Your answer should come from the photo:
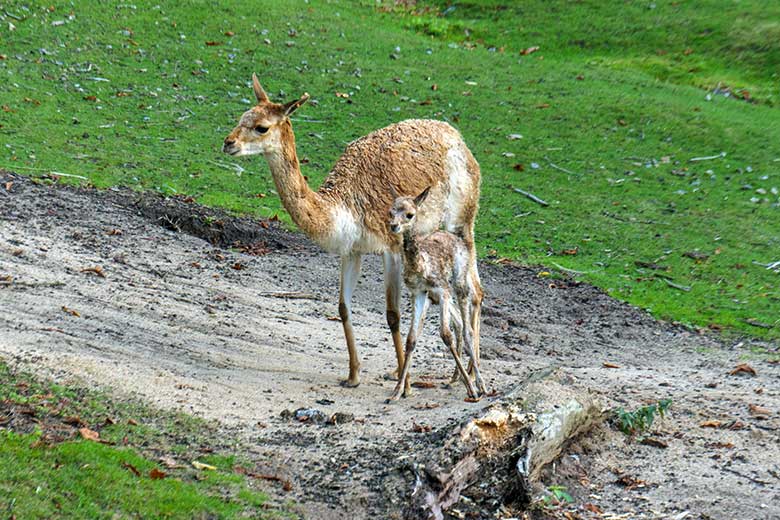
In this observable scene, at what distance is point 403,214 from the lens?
263 inches

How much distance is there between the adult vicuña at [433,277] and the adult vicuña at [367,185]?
29 cm

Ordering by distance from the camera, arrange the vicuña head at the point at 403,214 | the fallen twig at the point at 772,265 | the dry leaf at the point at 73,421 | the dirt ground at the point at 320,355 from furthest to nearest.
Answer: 1. the fallen twig at the point at 772,265
2. the vicuña head at the point at 403,214
3. the dirt ground at the point at 320,355
4. the dry leaf at the point at 73,421

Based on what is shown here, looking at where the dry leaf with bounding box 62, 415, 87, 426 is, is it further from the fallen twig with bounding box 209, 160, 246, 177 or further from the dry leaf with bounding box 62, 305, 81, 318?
the fallen twig with bounding box 209, 160, 246, 177

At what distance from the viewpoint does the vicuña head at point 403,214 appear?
21.7 feet

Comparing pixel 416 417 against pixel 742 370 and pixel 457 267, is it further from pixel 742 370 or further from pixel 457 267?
pixel 742 370

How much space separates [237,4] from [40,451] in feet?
40.9

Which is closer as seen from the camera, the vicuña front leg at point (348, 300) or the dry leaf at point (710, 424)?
the dry leaf at point (710, 424)

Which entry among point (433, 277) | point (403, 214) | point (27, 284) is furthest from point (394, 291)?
point (27, 284)

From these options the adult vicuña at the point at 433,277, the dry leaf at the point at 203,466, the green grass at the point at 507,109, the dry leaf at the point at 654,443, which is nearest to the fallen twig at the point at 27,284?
the adult vicuña at the point at 433,277

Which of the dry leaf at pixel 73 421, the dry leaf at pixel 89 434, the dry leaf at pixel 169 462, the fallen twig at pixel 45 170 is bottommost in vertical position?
the fallen twig at pixel 45 170

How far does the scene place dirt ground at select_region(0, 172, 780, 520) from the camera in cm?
551

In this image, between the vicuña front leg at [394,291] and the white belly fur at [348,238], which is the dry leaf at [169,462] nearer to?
the white belly fur at [348,238]

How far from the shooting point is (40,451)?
16.0 ft

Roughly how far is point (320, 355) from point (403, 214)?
1.71 metres
